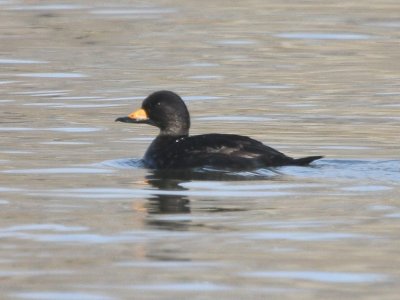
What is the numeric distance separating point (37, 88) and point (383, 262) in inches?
449

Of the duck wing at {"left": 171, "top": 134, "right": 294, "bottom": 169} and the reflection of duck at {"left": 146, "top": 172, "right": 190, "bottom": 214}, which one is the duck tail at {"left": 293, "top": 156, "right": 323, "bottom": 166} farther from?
the reflection of duck at {"left": 146, "top": 172, "right": 190, "bottom": 214}

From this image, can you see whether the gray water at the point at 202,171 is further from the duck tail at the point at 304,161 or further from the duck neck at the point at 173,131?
the duck neck at the point at 173,131

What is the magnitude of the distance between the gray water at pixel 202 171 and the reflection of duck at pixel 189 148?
97mm

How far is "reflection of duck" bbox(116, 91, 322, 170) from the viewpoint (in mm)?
12359

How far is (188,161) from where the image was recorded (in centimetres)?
1266

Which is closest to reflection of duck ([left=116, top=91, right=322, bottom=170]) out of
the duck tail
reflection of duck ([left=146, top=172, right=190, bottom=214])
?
the duck tail

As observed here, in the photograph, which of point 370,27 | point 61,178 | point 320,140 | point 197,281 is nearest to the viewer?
point 197,281

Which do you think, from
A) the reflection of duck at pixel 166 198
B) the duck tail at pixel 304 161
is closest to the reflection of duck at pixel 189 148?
the duck tail at pixel 304 161

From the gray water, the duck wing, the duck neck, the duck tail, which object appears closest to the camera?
the gray water

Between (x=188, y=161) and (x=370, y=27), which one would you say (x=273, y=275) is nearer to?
(x=188, y=161)

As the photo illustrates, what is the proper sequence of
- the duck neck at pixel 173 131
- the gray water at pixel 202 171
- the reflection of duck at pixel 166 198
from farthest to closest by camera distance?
the duck neck at pixel 173 131
the reflection of duck at pixel 166 198
the gray water at pixel 202 171

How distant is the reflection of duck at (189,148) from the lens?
40.5ft

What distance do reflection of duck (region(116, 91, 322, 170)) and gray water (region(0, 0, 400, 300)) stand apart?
10cm

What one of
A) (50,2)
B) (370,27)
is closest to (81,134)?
(370,27)
